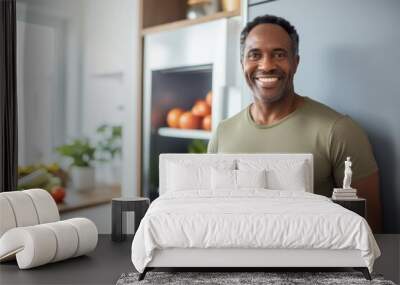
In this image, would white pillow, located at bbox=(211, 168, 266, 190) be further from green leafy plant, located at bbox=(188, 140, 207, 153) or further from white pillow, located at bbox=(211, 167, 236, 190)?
green leafy plant, located at bbox=(188, 140, 207, 153)

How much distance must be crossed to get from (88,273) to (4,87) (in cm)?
212

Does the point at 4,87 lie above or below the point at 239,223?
above

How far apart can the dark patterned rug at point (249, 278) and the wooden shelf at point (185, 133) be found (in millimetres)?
1977

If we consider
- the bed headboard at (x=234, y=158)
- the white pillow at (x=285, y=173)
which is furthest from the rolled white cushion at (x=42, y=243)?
the white pillow at (x=285, y=173)

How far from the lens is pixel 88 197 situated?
21.5 feet

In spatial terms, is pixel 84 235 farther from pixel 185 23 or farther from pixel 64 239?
pixel 185 23

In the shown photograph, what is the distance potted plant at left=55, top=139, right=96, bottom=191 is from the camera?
21.0 ft

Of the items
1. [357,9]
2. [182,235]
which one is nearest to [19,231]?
[182,235]

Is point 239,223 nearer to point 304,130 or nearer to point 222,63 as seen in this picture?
point 304,130

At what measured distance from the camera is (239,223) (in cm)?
345

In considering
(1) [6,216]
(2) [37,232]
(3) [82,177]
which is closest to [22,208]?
(1) [6,216]

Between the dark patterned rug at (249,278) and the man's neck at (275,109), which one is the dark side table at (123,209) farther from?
the man's neck at (275,109)

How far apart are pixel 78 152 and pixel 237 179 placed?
2.45 metres

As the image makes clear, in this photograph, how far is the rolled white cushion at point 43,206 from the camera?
424cm
